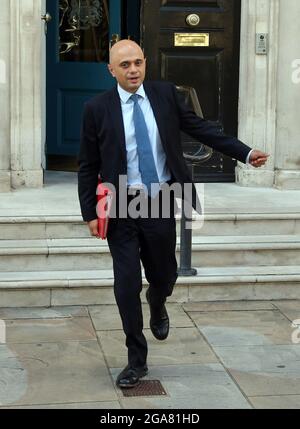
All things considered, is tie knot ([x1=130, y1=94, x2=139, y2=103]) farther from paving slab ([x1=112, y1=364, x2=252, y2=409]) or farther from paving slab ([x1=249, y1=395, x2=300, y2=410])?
paving slab ([x1=249, y1=395, x2=300, y2=410])

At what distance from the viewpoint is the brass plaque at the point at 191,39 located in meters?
9.73

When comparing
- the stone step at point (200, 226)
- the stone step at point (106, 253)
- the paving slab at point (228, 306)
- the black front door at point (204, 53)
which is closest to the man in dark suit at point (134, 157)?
the paving slab at point (228, 306)

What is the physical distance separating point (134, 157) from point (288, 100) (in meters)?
4.01

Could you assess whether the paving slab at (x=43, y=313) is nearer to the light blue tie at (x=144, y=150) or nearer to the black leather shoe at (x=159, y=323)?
the black leather shoe at (x=159, y=323)

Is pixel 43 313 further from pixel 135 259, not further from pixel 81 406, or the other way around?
pixel 81 406

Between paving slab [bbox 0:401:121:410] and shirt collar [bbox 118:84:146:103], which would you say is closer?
paving slab [bbox 0:401:121:410]

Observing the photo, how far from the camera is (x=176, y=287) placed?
7.45 meters

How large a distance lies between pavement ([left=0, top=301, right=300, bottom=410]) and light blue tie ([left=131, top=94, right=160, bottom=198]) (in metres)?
1.11

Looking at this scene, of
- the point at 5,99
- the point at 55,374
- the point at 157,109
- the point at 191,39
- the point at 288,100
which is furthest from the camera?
the point at 191,39

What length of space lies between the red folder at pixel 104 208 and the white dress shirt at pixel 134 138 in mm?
162

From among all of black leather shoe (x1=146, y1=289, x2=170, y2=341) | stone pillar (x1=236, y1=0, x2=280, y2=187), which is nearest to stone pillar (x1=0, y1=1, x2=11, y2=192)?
stone pillar (x1=236, y1=0, x2=280, y2=187)

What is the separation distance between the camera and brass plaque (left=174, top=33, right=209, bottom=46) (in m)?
9.73

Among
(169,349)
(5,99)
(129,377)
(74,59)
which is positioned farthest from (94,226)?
(74,59)

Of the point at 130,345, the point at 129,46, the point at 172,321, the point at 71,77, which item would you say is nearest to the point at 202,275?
the point at 172,321
